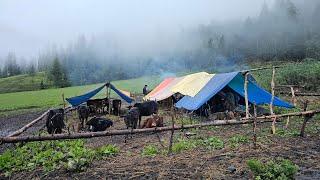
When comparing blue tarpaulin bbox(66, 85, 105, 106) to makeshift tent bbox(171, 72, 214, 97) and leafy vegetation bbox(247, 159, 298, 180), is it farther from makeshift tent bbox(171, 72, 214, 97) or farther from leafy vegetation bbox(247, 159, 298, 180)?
leafy vegetation bbox(247, 159, 298, 180)

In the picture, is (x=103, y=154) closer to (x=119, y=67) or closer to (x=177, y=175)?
(x=177, y=175)

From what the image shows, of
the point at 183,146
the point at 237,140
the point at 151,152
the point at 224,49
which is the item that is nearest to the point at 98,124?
the point at 151,152

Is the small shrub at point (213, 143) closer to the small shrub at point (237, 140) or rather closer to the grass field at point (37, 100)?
the small shrub at point (237, 140)

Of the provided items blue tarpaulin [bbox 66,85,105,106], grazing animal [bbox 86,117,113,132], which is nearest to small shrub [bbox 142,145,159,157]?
grazing animal [bbox 86,117,113,132]

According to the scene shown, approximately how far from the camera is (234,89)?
19547 mm

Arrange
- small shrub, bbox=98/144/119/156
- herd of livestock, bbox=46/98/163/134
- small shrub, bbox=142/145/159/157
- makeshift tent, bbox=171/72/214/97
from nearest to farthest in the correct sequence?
1. small shrub, bbox=142/145/159/157
2. small shrub, bbox=98/144/119/156
3. herd of livestock, bbox=46/98/163/134
4. makeshift tent, bbox=171/72/214/97

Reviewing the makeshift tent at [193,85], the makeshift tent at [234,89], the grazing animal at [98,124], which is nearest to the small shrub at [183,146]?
the grazing animal at [98,124]

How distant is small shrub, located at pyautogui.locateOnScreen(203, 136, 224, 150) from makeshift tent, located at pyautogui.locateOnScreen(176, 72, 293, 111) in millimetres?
6431

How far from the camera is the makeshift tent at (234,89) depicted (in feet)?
61.0

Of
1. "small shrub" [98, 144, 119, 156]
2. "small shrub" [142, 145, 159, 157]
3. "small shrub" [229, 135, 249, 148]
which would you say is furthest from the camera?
"small shrub" [229, 135, 249, 148]

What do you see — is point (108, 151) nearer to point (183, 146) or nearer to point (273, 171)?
point (183, 146)

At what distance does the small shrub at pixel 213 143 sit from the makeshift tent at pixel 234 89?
21.1 feet

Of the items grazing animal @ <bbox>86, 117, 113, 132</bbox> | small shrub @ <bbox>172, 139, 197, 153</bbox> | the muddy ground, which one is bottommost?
the muddy ground

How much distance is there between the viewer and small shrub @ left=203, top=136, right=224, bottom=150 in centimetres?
1099
